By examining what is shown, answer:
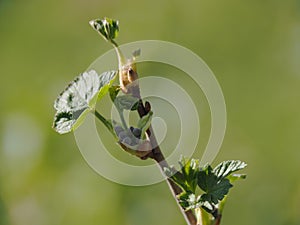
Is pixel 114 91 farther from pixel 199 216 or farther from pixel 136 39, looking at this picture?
pixel 136 39

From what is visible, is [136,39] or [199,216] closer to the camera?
[199,216]

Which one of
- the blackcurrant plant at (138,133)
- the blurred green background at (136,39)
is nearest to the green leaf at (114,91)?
the blackcurrant plant at (138,133)

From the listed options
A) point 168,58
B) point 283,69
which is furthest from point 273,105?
point 168,58

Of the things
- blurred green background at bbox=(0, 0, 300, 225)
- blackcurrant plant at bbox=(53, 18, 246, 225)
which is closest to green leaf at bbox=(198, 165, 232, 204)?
blackcurrant plant at bbox=(53, 18, 246, 225)

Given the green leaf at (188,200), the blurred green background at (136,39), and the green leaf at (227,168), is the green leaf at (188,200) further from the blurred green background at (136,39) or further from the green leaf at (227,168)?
the blurred green background at (136,39)

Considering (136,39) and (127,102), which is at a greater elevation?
(136,39)

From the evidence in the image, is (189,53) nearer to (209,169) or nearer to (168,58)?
(168,58)

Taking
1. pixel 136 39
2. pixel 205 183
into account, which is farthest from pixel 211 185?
pixel 136 39
